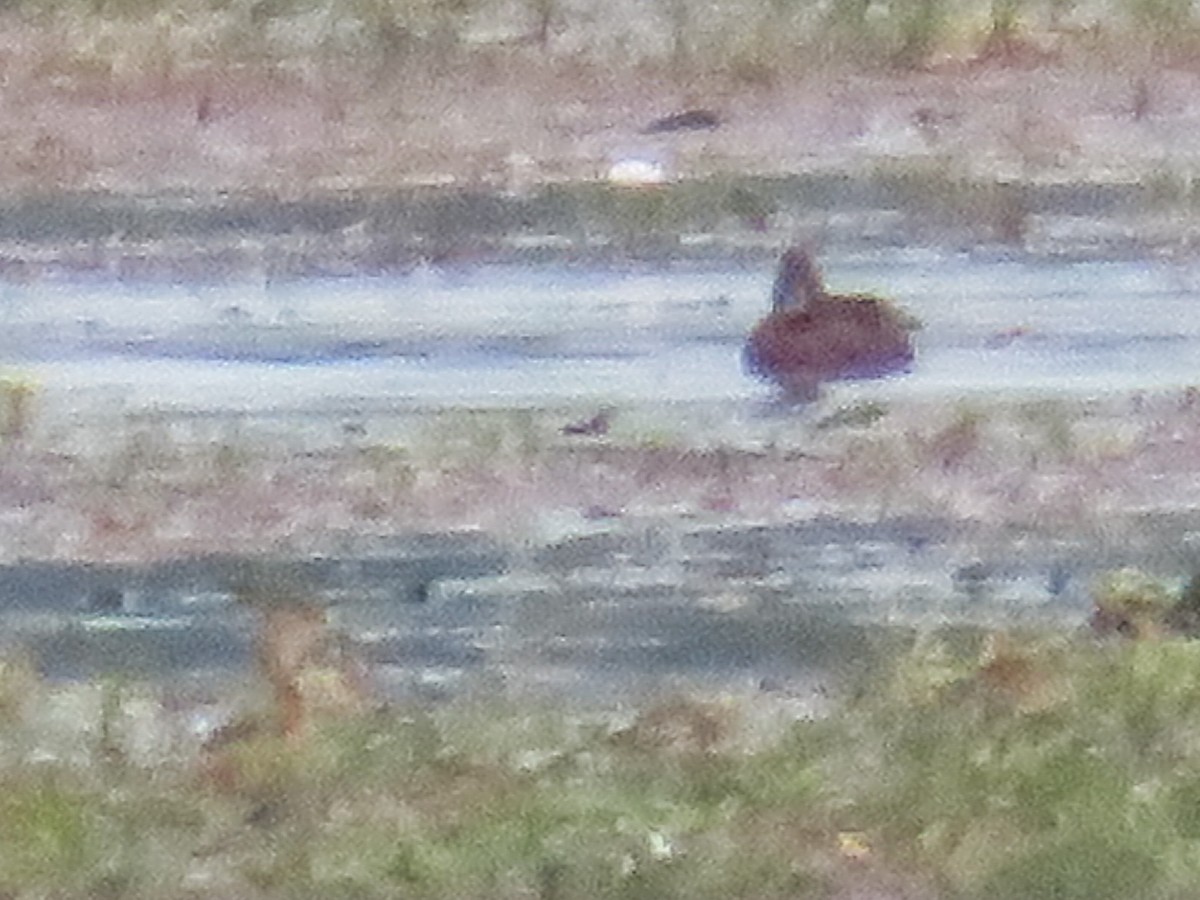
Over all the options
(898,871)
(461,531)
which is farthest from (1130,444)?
(461,531)

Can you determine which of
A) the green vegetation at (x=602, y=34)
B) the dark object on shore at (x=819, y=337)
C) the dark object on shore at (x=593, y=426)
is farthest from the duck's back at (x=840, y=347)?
the green vegetation at (x=602, y=34)

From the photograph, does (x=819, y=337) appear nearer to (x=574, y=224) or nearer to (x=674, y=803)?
(x=574, y=224)

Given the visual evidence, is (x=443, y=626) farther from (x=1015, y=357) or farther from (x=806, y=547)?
(x=1015, y=357)

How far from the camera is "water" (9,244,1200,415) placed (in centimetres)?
205

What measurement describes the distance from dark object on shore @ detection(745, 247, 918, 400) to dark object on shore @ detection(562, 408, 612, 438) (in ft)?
0.53

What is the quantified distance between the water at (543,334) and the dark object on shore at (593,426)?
2cm

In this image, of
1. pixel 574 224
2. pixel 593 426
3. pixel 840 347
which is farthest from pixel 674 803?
pixel 574 224

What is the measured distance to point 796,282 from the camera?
2070 millimetres

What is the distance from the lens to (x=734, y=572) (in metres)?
2.04

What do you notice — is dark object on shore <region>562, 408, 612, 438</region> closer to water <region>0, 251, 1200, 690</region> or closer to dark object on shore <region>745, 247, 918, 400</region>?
water <region>0, 251, 1200, 690</region>

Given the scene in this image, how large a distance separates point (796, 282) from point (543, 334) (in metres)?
0.27

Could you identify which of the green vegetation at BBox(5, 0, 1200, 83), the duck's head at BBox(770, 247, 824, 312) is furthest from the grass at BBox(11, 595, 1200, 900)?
the green vegetation at BBox(5, 0, 1200, 83)

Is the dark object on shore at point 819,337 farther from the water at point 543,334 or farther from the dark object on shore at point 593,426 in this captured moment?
the dark object on shore at point 593,426

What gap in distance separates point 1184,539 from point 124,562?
110 centimetres
